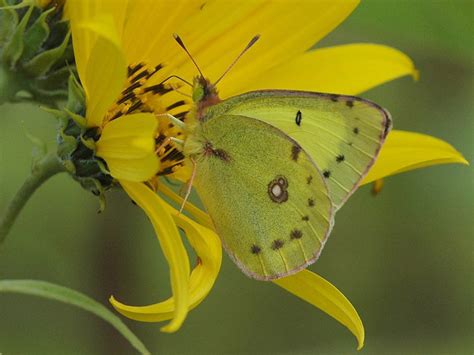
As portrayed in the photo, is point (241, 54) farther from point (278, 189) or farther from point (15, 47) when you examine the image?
point (15, 47)

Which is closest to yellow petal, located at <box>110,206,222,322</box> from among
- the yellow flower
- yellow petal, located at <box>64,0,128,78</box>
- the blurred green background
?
the yellow flower

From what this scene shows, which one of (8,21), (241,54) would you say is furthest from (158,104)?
(8,21)

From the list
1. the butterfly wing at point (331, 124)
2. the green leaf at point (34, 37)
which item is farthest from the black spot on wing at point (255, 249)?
the green leaf at point (34, 37)

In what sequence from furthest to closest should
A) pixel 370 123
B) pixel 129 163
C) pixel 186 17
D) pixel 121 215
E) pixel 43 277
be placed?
pixel 43 277
pixel 121 215
pixel 186 17
pixel 370 123
pixel 129 163

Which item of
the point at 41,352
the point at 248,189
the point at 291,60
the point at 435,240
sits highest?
the point at 291,60

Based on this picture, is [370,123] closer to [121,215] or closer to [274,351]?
[121,215]

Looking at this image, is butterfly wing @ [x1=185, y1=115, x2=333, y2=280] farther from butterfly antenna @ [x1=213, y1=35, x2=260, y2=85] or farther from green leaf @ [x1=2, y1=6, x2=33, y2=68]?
green leaf @ [x1=2, y1=6, x2=33, y2=68]

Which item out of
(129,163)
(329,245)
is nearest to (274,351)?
(329,245)

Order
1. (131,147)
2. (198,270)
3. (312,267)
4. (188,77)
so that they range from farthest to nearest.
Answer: (312,267) → (188,77) → (198,270) → (131,147)
